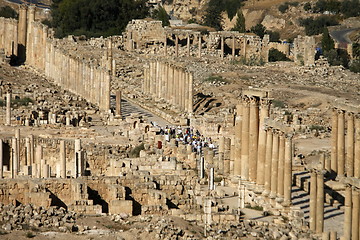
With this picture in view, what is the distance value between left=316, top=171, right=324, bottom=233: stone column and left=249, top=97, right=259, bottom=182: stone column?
5.93 meters

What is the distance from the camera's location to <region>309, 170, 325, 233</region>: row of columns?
4019cm

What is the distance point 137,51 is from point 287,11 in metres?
37.3

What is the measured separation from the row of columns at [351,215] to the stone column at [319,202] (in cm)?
177

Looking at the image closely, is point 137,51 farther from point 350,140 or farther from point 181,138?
point 350,140

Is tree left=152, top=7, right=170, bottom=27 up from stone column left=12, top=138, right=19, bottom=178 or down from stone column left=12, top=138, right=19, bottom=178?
up

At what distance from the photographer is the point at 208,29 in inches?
4281

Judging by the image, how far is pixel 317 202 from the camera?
40.5m

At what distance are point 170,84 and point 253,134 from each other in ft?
98.2

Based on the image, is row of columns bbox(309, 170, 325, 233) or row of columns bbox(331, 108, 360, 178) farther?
row of columns bbox(331, 108, 360, 178)

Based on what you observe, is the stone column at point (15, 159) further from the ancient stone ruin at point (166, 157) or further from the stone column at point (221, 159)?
the stone column at point (221, 159)

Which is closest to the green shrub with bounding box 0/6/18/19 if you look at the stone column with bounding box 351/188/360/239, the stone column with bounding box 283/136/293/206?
the stone column with bounding box 283/136/293/206

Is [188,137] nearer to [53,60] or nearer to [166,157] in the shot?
[166,157]

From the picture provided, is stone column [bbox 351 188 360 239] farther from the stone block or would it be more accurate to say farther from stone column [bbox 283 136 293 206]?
the stone block

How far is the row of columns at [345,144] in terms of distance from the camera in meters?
43.9
